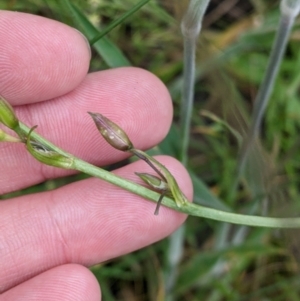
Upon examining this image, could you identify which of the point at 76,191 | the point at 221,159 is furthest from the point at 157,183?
the point at 221,159

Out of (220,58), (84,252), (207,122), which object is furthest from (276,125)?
(84,252)

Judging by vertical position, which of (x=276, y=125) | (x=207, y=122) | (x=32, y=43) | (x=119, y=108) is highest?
(x=32, y=43)

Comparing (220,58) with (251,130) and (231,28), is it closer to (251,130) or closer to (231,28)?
(251,130)

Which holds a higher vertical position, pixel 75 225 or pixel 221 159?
pixel 75 225

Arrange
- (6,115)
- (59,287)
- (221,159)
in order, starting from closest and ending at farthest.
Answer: (6,115)
(59,287)
(221,159)

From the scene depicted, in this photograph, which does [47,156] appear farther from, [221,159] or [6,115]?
[221,159]

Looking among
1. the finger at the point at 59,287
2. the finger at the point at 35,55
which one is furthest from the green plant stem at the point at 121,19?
the finger at the point at 59,287

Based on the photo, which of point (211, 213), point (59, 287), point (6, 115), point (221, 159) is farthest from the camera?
point (221, 159)
